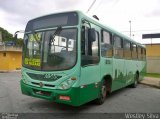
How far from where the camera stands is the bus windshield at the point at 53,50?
7.82 meters

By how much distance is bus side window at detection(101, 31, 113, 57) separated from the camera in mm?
9859

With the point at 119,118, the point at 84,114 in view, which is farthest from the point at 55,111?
the point at 119,118

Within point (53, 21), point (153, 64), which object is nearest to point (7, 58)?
point (153, 64)

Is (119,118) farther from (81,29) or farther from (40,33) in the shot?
(40,33)

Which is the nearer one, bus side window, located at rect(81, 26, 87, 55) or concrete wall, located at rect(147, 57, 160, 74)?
bus side window, located at rect(81, 26, 87, 55)

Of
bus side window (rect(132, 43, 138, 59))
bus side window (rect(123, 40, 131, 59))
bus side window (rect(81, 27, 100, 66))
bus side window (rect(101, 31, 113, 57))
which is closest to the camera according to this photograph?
bus side window (rect(81, 27, 100, 66))

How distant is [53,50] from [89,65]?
1294mm

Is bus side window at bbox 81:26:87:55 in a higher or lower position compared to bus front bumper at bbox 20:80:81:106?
higher

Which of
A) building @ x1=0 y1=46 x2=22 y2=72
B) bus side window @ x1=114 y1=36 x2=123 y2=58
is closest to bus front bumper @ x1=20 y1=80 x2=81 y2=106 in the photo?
bus side window @ x1=114 y1=36 x2=123 y2=58

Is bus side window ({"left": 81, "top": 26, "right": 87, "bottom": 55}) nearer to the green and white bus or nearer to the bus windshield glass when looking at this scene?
the green and white bus

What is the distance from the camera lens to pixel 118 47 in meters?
12.1

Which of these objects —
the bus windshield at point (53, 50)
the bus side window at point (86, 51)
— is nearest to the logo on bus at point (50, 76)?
the bus windshield at point (53, 50)

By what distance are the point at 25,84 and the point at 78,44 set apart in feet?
8.05

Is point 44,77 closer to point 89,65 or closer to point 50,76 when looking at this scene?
point 50,76
